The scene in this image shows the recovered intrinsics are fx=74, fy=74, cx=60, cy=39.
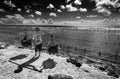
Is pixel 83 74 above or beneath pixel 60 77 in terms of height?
beneath

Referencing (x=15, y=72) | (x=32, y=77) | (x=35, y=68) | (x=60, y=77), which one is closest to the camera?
(x=60, y=77)

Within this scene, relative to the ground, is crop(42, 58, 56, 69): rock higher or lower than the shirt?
lower

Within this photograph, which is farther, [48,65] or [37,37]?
[37,37]

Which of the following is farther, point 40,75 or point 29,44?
point 29,44

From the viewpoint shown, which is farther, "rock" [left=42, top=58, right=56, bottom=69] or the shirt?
the shirt

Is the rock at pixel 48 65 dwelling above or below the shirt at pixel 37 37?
below

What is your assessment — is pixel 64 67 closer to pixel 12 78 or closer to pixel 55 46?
pixel 12 78

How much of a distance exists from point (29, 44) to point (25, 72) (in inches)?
478

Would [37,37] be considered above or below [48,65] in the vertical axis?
above

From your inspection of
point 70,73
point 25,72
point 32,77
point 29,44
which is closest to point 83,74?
point 70,73

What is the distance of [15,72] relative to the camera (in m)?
5.38

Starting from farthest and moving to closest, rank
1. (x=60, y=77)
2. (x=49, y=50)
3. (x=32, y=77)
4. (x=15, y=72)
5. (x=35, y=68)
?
(x=49, y=50) → (x=35, y=68) → (x=15, y=72) → (x=32, y=77) → (x=60, y=77)

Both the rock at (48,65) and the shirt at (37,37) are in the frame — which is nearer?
the rock at (48,65)

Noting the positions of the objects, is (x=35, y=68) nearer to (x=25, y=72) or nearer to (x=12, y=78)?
(x=25, y=72)
